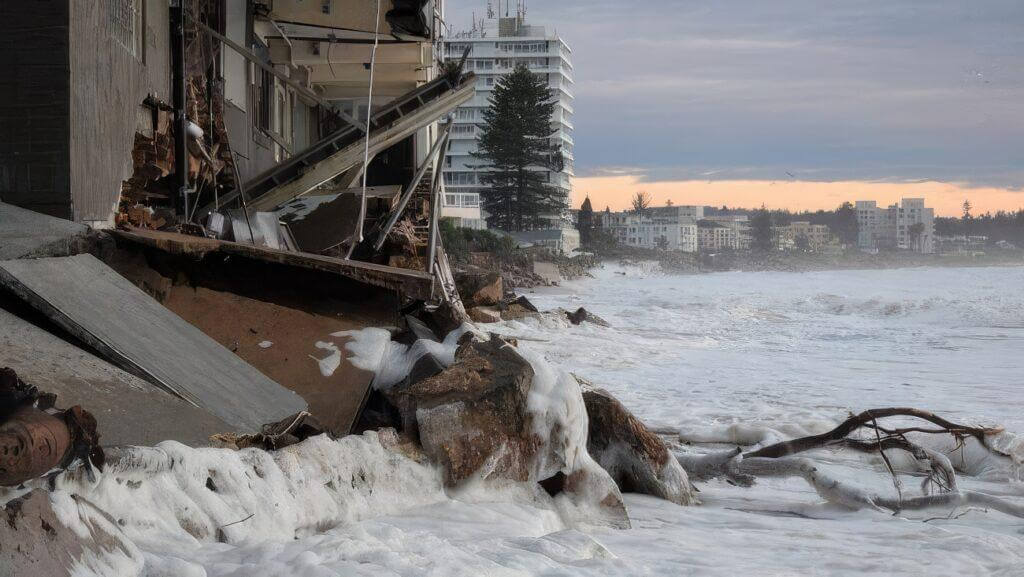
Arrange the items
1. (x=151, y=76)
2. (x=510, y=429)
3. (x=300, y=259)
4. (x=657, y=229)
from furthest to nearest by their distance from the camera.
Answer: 1. (x=657, y=229)
2. (x=151, y=76)
3. (x=300, y=259)
4. (x=510, y=429)

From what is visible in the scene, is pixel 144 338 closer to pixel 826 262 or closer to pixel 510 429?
pixel 510 429

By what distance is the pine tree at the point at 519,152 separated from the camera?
229 feet

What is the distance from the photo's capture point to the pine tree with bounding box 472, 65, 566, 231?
69875 millimetres

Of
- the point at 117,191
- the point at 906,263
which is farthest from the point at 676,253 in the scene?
the point at 117,191

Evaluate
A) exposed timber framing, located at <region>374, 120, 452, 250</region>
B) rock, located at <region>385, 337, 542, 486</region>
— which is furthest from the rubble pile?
exposed timber framing, located at <region>374, 120, 452, 250</region>

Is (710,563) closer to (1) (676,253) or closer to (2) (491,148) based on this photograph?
(2) (491,148)

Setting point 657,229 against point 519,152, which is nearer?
point 519,152

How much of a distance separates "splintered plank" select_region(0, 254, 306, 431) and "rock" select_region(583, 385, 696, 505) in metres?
1.60

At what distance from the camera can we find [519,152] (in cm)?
7062

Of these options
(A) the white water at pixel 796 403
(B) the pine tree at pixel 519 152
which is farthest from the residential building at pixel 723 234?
(A) the white water at pixel 796 403

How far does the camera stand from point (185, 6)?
941cm

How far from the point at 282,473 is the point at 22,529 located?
1305 millimetres

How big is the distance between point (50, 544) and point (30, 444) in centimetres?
28

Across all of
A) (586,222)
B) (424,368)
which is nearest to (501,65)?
(586,222)
